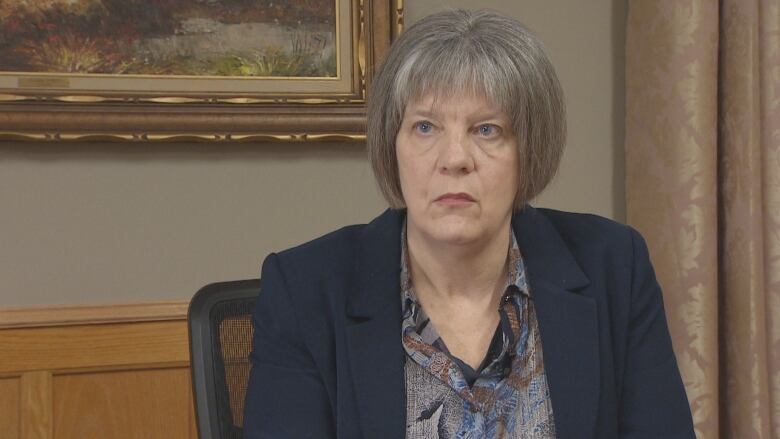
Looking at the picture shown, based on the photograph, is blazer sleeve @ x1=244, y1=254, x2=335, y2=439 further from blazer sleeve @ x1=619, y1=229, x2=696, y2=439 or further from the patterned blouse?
blazer sleeve @ x1=619, y1=229, x2=696, y2=439

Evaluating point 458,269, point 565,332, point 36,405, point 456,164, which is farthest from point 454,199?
point 36,405

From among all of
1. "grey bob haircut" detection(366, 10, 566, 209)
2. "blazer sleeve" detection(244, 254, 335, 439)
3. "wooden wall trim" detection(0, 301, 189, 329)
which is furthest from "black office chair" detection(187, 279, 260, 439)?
"wooden wall trim" detection(0, 301, 189, 329)

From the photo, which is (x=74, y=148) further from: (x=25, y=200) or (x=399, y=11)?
(x=399, y=11)

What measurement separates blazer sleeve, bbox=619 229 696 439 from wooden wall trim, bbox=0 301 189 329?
4.26 ft

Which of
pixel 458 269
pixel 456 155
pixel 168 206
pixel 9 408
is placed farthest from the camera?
pixel 168 206

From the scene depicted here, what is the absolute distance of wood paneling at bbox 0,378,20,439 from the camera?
2371mm

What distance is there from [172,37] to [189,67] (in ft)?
0.28

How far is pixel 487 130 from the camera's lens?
58.4 inches

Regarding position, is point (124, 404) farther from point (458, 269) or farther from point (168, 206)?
point (458, 269)

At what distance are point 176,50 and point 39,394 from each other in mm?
916

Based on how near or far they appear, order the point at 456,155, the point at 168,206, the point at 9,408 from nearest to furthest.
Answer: the point at 456,155, the point at 9,408, the point at 168,206

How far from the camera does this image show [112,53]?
239cm

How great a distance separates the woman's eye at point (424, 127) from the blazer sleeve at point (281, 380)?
0.32 metres

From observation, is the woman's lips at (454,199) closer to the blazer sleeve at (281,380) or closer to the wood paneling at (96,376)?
the blazer sleeve at (281,380)
